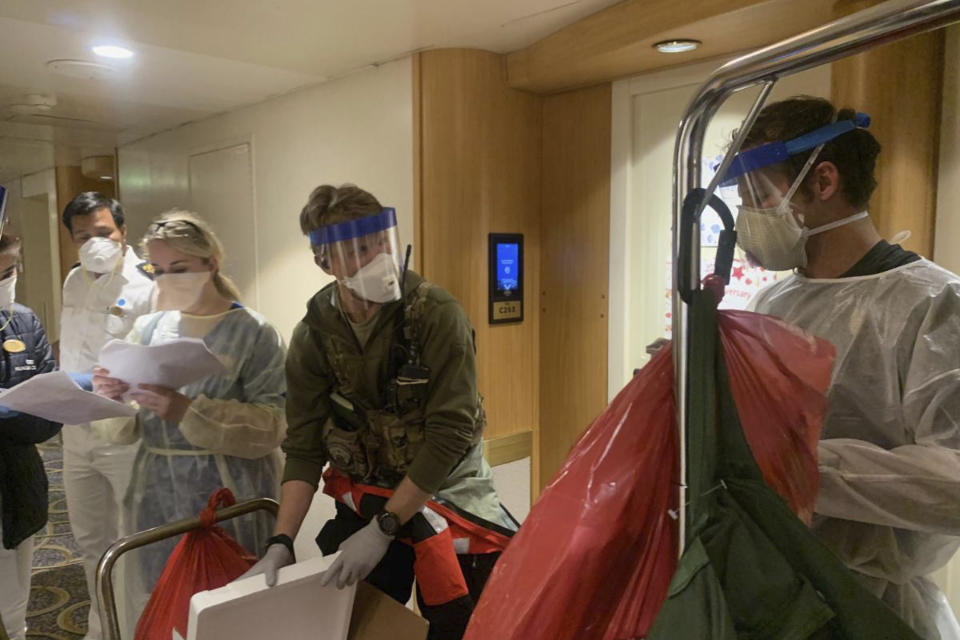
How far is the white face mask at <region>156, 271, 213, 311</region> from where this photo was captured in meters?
1.78

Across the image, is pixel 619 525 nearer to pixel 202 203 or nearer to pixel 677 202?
pixel 677 202

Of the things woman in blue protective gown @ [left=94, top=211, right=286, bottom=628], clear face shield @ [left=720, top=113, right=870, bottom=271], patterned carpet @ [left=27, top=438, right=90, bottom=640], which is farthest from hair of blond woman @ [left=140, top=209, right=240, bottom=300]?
patterned carpet @ [left=27, top=438, right=90, bottom=640]

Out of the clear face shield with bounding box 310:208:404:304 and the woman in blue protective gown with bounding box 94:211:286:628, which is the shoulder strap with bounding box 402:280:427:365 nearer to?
the clear face shield with bounding box 310:208:404:304

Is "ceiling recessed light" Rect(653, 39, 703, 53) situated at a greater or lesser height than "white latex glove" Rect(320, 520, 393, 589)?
greater

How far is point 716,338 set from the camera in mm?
696

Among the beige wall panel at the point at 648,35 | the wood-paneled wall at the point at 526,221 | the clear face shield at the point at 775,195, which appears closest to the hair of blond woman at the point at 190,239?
the wood-paneled wall at the point at 526,221

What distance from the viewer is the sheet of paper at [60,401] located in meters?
1.48

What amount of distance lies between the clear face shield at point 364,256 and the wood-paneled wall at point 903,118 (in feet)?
3.66

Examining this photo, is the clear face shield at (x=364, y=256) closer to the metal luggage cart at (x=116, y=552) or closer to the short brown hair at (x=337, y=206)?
the short brown hair at (x=337, y=206)

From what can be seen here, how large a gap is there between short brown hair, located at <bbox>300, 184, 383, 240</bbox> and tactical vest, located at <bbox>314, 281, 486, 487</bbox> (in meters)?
0.20

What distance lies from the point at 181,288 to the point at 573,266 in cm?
133

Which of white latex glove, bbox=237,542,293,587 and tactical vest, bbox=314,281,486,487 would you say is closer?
white latex glove, bbox=237,542,293,587

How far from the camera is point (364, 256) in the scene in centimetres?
142

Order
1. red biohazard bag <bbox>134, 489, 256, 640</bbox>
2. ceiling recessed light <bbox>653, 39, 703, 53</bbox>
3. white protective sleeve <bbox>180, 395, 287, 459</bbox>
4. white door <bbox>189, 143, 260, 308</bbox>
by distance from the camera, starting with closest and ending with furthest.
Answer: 1. red biohazard bag <bbox>134, 489, 256, 640</bbox>
2. white protective sleeve <bbox>180, 395, 287, 459</bbox>
3. ceiling recessed light <bbox>653, 39, 703, 53</bbox>
4. white door <bbox>189, 143, 260, 308</bbox>
